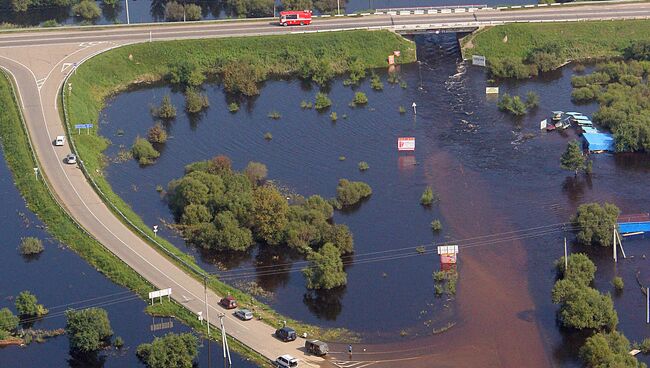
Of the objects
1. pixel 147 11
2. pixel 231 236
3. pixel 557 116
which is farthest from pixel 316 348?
pixel 147 11

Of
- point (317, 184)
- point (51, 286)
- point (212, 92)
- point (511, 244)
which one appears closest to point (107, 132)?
point (212, 92)

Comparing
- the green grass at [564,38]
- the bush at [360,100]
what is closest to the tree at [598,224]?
the bush at [360,100]

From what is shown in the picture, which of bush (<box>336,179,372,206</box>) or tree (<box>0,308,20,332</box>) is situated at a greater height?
bush (<box>336,179,372,206</box>)

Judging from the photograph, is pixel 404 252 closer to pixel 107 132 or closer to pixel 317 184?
pixel 317 184

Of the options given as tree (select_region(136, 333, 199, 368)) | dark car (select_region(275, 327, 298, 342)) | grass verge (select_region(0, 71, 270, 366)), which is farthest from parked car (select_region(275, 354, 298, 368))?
tree (select_region(136, 333, 199, 368))

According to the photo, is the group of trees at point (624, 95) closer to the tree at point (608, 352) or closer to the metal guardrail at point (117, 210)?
the tree at point (608, 352)

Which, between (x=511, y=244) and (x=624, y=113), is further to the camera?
(x=624, y=113)

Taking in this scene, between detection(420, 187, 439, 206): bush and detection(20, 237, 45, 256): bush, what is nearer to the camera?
detection(20, 237, 45, 256): bush

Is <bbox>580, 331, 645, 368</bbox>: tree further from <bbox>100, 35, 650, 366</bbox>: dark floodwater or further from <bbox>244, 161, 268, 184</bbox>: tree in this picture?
<bbox>244, 161, 268, 184</bbox>: tree
